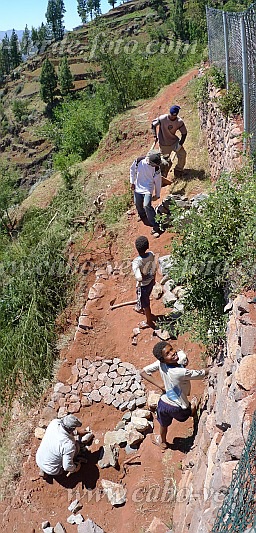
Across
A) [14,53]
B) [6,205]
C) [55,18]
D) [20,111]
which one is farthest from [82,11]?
[6,205]

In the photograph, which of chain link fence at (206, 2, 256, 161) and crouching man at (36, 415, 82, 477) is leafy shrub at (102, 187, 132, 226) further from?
crouching man at (36, 415, 82, 477)

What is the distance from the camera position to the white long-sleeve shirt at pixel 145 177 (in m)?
6.30

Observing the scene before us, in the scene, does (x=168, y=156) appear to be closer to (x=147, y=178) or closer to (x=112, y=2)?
(x=147, y=178)

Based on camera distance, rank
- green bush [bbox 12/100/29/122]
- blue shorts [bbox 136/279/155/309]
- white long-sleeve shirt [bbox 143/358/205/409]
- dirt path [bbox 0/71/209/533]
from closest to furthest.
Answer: white long-sleeve shirt [bbox 143/358/205/409] → dirt path [bbox 0/71/209/533] → blue shorts [bbox 136/279/155/309] → green bush [bbox 12/100/29/122]

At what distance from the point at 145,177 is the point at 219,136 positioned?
1.54 meters

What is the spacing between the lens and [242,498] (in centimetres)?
231

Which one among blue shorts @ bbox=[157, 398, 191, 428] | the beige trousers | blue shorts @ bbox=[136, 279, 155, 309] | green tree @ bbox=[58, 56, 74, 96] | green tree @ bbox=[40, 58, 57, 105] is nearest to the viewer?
blue shorts @ bbox=[157, 398, 191, 428]

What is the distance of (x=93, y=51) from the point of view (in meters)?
14.2

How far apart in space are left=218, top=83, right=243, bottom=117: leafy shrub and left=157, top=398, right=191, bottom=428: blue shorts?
4.00m

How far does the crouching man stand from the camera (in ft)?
14.7

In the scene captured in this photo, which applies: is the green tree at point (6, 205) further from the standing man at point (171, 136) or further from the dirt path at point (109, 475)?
the dirt path at point (109, 475)

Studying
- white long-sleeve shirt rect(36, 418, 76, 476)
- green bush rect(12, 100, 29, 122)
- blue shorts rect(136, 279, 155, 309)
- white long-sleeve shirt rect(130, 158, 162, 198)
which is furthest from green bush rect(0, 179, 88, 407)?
green bush rect(12, 100, 29, 122)

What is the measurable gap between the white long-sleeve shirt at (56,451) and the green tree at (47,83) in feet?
210

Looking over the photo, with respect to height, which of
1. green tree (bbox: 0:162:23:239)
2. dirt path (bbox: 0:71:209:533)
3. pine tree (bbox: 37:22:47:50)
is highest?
pine tree (bbox: 37:22:47:50)
